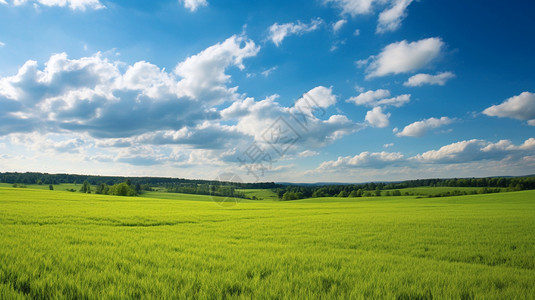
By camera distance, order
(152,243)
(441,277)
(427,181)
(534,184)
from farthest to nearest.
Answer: (427,181) → (534,184) → (152,243) → (441,277)

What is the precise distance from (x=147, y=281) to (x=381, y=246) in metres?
8.65

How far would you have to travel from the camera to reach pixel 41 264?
5.77 m

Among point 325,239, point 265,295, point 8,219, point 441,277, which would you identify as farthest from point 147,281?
point 8,219

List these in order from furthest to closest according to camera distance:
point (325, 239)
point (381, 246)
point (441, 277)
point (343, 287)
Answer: point (325, 239)
point (381, 246)
point (441, 277)
point (343, 287)

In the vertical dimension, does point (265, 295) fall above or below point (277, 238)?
above

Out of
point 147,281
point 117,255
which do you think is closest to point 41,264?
point 117,255

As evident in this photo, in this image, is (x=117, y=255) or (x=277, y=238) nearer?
(x=117, y=255)

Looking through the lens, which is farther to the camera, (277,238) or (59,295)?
(277,238)

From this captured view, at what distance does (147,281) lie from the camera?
4.80 metres

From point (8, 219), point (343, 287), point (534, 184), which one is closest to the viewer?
point (343, 287)

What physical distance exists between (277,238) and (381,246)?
430 cm

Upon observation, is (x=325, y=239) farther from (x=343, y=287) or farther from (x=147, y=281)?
(x=147, y=281)

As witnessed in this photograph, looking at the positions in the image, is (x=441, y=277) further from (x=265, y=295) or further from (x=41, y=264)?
(x=41, y=264)

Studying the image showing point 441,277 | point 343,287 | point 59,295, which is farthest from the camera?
point 441,277
